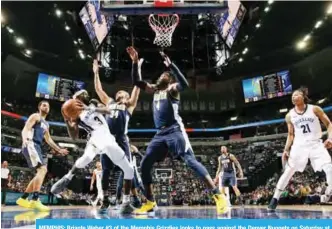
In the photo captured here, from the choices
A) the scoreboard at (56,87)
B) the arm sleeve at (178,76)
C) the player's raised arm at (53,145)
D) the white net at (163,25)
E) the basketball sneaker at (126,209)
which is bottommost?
the basketball sneaker at (126,209)

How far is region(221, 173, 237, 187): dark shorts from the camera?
27.8 ft

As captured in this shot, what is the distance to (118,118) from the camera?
7.12 metres

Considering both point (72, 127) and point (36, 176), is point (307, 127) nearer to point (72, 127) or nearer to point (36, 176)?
point (72, 127)

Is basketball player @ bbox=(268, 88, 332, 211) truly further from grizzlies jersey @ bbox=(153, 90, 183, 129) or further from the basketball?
the basketball

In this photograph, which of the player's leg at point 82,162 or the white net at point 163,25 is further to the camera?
the white net at point 163,25

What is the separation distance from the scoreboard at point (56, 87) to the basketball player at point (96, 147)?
63.1 inches

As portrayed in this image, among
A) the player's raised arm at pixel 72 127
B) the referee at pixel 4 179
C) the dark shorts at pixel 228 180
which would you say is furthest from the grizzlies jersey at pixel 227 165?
the referee at pixel 4 179

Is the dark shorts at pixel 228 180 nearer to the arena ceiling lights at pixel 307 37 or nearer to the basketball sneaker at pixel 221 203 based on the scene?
the basketball sneaker at pixel 221 203

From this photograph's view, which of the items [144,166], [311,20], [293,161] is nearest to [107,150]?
[144,166]

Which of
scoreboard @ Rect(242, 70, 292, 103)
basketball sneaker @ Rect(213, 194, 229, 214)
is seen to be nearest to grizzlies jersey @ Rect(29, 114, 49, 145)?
basketball sneaker @ Rect(213, 194, 229, 214)

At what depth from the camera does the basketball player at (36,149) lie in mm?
7152

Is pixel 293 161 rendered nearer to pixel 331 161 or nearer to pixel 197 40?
pixel 331 161

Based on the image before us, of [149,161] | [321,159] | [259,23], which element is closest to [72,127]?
[149,161]

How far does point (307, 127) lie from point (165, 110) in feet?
9.09
